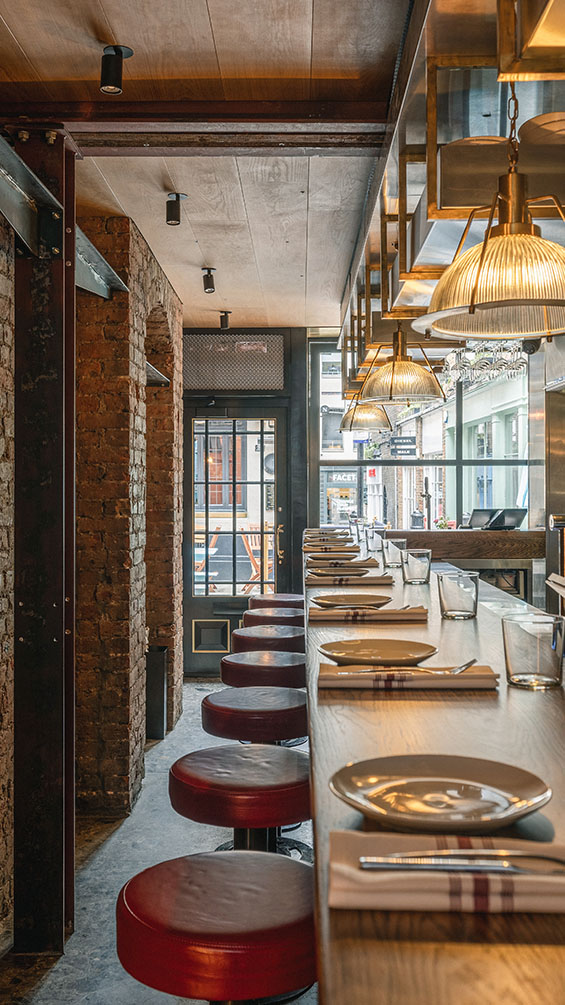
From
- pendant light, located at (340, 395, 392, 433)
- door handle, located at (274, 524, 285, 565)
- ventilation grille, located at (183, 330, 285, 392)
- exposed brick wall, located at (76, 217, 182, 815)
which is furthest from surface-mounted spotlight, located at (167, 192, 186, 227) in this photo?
door handle, located at (274, 524, 285, 565)

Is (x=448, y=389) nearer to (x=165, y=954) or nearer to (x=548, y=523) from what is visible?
(x=548, y=523)

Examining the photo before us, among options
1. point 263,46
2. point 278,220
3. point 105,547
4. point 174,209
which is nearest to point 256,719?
point 105,547

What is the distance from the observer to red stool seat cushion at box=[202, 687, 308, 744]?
2.57m

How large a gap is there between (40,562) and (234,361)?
4.76 meters

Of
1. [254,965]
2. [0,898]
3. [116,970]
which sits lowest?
[116,970]

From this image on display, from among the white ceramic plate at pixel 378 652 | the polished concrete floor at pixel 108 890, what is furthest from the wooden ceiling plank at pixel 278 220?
the polished concrete floor at pixel 108 890

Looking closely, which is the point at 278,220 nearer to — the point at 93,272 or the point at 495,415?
the point at 93,272

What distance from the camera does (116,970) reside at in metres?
2.75

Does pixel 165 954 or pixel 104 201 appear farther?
pixel 104 201

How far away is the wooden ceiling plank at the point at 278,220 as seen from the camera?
3.74m

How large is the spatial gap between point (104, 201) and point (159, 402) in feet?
5.99

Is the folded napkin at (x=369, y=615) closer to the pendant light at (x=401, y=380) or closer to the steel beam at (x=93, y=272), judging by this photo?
the steel beam at (x=93, y=272)

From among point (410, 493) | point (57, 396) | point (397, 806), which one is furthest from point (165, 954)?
point (410, 493)

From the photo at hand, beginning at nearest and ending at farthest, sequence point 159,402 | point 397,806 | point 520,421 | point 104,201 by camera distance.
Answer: point 397,806 < point 104,201 < point 159,402 < point 520,421
